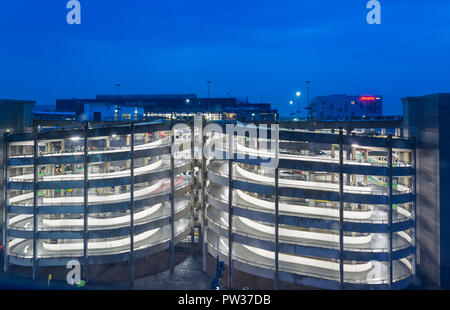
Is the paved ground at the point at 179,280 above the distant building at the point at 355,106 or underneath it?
Answer: underneath

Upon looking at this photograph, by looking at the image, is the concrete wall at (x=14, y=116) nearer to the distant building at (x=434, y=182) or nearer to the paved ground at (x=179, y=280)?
the paved ground at (x=179, y=280)

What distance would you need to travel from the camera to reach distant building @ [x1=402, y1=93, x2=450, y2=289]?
95.3 ft

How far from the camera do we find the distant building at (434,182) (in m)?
29.1

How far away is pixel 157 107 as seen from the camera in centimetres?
13650

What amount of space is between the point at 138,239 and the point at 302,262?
1792cm

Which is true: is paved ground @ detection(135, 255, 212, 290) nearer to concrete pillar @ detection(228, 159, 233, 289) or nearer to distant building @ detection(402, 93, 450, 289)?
concrete pillar @ detection(228, 159, 233, 289)

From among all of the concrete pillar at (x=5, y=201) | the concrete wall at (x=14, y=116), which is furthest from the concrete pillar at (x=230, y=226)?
the concrete wall at (x=14, y=116)

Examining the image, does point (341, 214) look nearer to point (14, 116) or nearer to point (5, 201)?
point (5, 201)

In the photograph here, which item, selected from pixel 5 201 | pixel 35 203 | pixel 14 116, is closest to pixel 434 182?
pixel 35 203

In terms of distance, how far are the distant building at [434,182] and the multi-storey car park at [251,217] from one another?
1313 mm

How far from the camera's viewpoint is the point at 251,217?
30984mm

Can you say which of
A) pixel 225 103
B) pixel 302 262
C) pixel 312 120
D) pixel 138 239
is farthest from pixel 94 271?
pixel 225 103

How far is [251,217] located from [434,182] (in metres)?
17.1

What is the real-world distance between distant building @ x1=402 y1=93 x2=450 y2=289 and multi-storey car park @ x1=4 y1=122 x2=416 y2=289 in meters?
1.31
